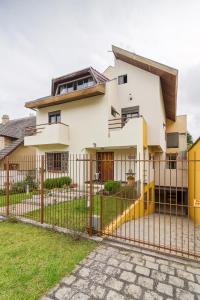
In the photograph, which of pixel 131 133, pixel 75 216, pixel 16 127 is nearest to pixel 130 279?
pixel 75 216

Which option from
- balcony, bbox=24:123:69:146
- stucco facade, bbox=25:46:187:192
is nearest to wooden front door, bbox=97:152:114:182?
stucco facade, bbox=25:46:187:192

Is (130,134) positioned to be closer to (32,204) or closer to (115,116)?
(115,116)

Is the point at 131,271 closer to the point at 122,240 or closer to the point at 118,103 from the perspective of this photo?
the point at 122,240

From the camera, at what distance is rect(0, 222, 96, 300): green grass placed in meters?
3.11

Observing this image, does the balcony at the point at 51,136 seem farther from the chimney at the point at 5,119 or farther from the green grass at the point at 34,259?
the chimney at the point at 5,119

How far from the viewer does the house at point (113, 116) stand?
12219 millimetres

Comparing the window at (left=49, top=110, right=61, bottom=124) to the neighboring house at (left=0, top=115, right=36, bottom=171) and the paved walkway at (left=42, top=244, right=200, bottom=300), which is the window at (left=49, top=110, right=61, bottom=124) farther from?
the paved walkway at (left=42, top=244, right=200, bottom=300)

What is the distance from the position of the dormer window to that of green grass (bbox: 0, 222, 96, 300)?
40.6 feet

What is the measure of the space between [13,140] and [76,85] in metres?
10.6

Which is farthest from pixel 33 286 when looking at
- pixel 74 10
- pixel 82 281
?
pixel 74 10

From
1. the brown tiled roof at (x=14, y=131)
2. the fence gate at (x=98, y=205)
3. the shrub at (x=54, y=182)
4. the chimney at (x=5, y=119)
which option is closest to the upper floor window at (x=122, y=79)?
the fence gate at (x=98, y=205)

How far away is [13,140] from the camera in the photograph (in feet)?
67.5

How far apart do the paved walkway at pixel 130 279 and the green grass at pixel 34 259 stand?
0.25 metres

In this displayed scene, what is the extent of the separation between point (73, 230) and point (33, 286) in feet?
6.91
